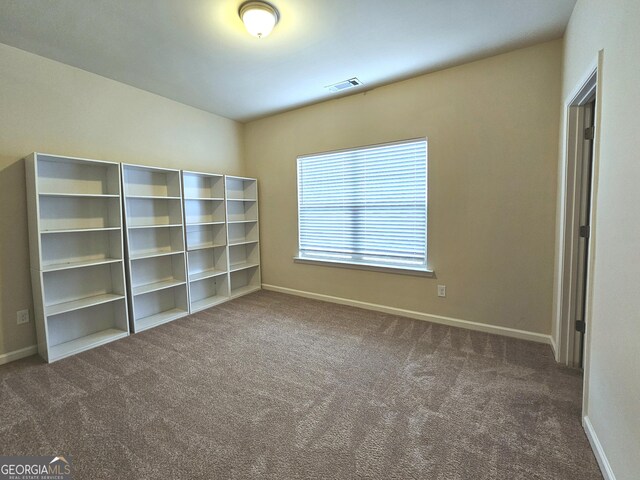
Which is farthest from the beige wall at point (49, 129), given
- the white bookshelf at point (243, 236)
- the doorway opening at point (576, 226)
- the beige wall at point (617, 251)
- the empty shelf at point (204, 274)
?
the doorway opening at point (576, 226)

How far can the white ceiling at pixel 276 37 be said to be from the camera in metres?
2.04

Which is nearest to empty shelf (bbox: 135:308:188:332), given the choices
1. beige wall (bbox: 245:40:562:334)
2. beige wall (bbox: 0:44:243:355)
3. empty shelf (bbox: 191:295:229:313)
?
empty shelf (bbox: 191:295:229:313)

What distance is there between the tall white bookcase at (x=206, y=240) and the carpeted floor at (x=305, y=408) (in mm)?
1085

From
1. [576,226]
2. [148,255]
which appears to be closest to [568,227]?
[576,226]

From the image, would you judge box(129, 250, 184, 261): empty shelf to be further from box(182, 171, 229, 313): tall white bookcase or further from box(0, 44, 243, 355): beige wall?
box(0, 44, 243, 355): beige wall

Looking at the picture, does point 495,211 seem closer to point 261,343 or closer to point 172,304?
point 261,343

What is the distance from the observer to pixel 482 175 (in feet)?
9.25

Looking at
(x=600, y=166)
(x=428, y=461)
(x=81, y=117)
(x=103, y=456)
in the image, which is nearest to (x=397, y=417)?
(x=428, y=461)

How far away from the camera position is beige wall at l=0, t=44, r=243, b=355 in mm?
2475

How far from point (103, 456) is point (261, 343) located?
4.69ft

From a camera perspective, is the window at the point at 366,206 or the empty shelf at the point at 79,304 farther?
the window at the point at 366,206

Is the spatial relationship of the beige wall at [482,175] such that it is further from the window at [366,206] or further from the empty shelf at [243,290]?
the empty shelf at [243,290]

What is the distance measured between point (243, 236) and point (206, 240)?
2.21ft

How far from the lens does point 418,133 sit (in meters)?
3.13
